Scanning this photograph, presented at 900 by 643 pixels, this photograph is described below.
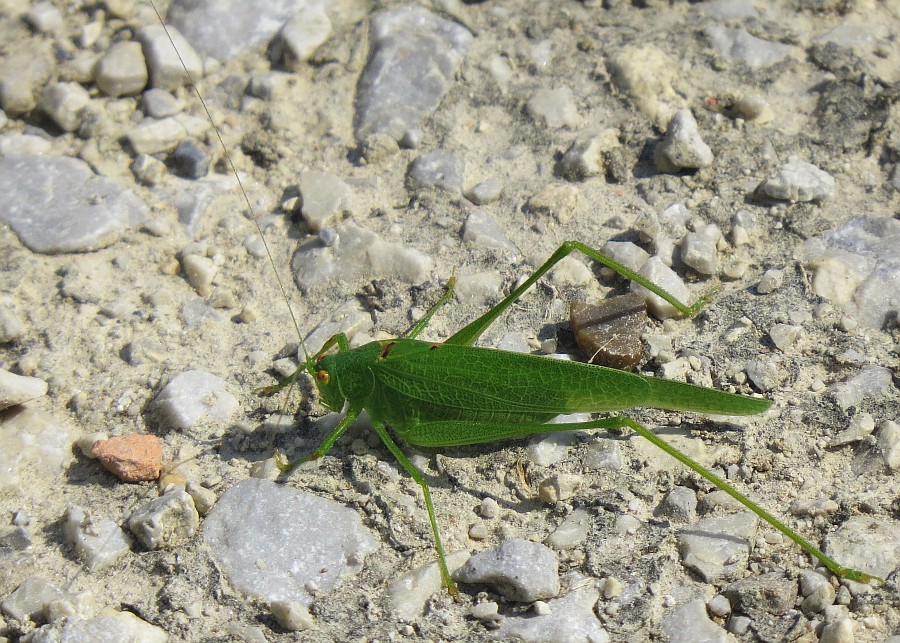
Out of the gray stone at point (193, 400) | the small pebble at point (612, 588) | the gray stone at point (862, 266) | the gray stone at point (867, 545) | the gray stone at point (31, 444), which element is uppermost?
the gray stone at point (862, 266)

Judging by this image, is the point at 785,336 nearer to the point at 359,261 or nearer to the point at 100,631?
the point at 359,261

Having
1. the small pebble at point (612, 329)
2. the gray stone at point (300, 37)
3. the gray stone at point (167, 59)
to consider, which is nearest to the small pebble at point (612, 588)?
the small pebble at point (612, 329)

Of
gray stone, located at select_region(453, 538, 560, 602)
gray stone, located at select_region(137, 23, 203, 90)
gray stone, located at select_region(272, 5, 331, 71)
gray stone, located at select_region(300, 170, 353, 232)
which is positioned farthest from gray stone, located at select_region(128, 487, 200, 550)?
gray stone, located at select_region(272, 5, 331, 71)

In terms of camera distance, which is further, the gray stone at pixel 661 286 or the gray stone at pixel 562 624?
the gray stone at pixel 661 286

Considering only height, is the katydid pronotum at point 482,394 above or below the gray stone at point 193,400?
above

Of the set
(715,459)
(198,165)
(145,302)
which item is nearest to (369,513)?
(715,459)

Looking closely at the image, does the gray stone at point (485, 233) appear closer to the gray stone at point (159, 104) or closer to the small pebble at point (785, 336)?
the small pebble at point (785, 336)
